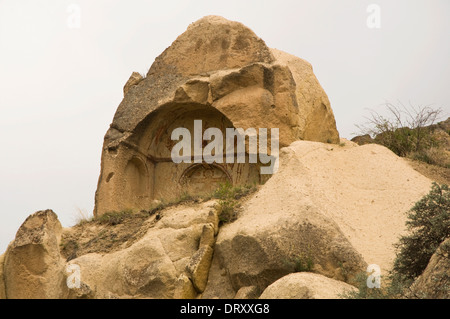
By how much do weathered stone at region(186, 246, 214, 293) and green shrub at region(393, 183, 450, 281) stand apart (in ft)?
9.21

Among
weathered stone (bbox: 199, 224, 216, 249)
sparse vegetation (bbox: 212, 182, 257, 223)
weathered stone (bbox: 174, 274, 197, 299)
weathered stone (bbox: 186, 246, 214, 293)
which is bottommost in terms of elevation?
weathered stone (bbox: 174, 274, 197, 299)

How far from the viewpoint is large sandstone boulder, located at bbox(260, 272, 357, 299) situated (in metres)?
8.47

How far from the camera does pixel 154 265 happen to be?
10867 mm

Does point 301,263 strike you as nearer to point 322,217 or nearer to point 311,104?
point 322,217

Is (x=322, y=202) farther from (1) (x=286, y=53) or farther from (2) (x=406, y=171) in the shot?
(1) (x=286, y=53)

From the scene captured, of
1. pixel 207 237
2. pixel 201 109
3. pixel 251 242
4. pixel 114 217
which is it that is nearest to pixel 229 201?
pixel 207 237

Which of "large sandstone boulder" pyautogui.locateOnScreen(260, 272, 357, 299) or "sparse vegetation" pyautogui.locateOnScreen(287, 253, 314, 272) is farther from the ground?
"sparse vegetation" pyautogui.locateOnScreen(287, 253, 314, 272)

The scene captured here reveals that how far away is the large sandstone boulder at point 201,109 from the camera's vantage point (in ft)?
47.4

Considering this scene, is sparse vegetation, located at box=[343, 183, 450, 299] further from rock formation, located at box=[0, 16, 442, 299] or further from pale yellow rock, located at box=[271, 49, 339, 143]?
pale yellow rock, located at box=[271, 49, 339, 143]

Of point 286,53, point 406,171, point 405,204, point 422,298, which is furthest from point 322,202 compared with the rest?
point 286,53

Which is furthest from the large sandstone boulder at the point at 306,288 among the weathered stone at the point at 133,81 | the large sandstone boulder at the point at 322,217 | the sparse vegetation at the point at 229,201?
the weathered stone at the point at 133,81

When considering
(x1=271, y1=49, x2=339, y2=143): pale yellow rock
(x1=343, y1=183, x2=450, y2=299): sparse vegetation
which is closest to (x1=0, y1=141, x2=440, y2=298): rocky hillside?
(x1=343, y1=183, x2=450, y2=299): sparse vegetation

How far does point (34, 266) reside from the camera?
11289 millimetres

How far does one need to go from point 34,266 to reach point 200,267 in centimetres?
278
